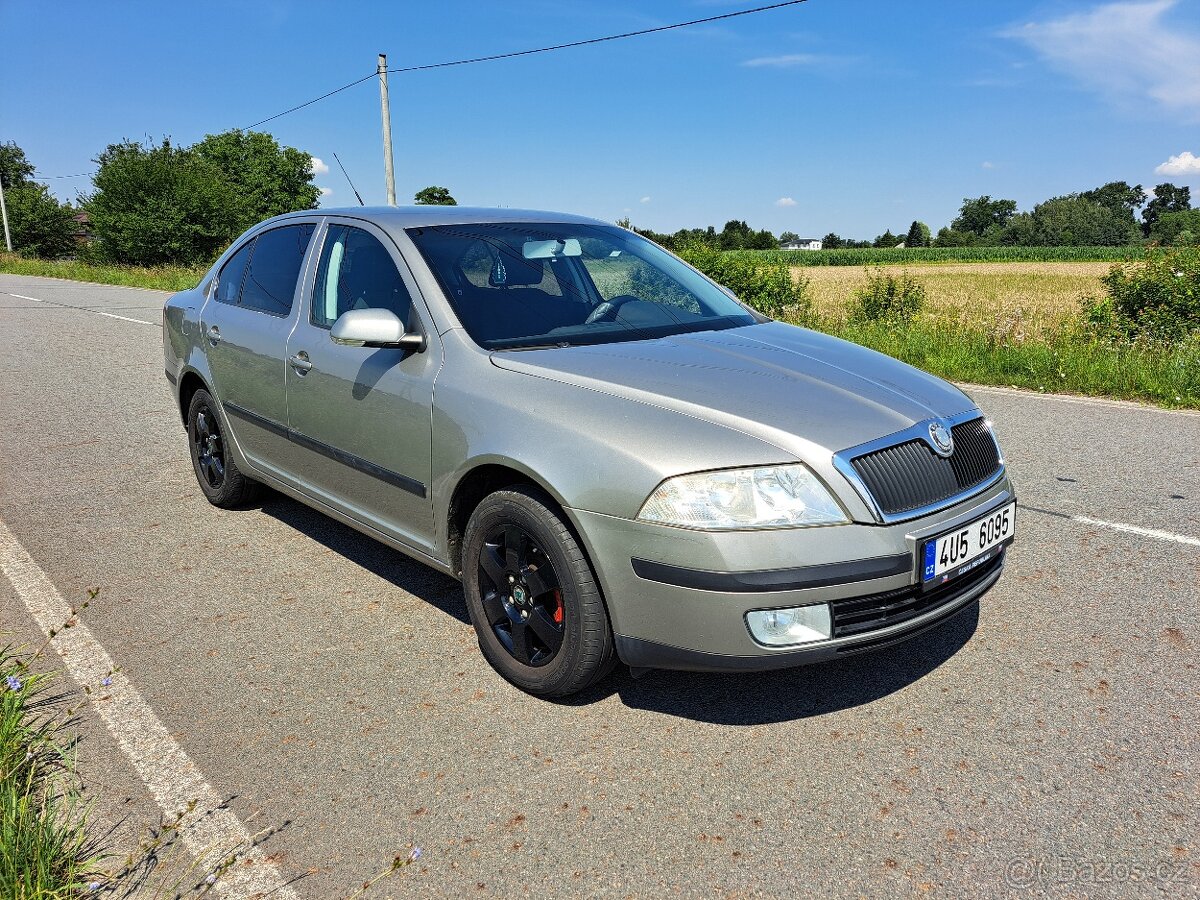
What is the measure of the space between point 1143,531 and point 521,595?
10.9ft

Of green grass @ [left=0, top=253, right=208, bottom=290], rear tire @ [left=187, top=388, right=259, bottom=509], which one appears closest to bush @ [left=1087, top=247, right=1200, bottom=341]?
rear tire @ [left=187, top=388, right=259, bottom=509]

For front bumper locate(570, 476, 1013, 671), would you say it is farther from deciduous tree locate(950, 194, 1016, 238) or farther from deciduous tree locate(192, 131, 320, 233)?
deciduous tree locate(950, 194, 1016, 238)

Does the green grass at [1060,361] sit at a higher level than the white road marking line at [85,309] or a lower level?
lower

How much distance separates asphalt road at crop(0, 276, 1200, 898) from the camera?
2.30m

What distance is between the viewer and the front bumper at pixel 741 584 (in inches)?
102

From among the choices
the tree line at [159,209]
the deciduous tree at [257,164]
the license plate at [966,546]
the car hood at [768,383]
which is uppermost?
the deciduous tree at [257,164]

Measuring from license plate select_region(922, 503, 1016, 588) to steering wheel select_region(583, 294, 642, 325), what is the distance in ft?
5.11

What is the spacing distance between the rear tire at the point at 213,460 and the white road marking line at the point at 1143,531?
447 cm

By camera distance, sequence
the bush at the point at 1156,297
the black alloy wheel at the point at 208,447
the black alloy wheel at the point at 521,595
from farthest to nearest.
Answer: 1. the bush at the point at 1156,297
2. the black alloy wheel at the point at 208,447
3. the black alloy wheel at the point at 521,595

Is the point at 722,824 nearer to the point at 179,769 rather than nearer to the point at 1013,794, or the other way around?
the point at 1013,794

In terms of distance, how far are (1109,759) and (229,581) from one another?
356cm

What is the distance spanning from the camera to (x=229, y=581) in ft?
14.0

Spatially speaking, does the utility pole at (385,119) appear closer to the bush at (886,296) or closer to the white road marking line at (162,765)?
the bush at (886,296)

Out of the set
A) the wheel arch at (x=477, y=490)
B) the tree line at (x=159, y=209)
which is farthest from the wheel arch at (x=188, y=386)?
the tree line at (x=159, y=209)
